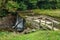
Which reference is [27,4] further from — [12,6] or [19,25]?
[19,25]

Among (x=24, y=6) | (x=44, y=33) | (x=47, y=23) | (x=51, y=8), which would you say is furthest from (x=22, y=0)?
(x=44, y=33)

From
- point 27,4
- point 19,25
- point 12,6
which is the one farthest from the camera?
point 27,4

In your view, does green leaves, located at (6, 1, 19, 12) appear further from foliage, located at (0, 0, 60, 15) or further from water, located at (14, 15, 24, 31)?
water, located at (14, 15, 24, 31)

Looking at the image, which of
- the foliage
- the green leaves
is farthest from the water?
the foliage

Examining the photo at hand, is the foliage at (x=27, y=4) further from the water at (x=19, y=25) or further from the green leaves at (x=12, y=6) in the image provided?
the water at (x=19, y=25)

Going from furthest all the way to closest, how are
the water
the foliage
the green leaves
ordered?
the foliage < the green leaves < the water

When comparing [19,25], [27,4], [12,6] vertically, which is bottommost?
[19,25]

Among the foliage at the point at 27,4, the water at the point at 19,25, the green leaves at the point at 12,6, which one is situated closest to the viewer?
the water at the point at 19,25

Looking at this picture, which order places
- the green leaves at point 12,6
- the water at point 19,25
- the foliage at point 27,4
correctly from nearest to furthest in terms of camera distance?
the water at point 19,25
the green leaves at point 12,6
the foliage at point 27,4

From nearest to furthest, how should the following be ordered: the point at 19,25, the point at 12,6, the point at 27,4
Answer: the point at 19,25 → the point at 12,6 → the point at 27,4

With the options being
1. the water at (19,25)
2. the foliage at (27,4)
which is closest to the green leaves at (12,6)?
the foliage at (27,4)

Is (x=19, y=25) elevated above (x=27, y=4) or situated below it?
below

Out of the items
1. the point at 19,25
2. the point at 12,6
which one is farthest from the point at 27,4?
the point at 19,25

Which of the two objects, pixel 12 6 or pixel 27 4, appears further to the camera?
pixel 27 4
